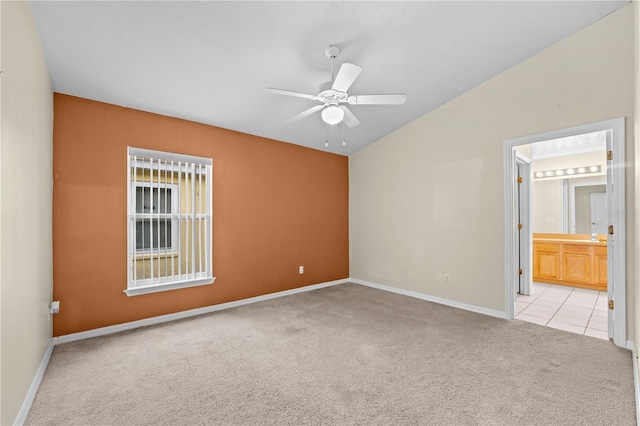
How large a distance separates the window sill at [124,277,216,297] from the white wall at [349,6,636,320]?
2.74 meters

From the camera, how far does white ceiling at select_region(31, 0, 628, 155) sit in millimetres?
2203

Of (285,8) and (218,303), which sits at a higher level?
(285,8)

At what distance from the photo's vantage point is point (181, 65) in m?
2.70

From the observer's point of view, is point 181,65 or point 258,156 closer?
point 181,65

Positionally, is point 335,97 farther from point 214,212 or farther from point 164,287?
point 164,287

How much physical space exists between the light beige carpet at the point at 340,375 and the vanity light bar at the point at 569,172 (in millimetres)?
3852

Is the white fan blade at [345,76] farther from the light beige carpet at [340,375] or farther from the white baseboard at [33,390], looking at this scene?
the white baseboard at [33,390]

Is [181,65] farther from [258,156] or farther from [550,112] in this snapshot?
[550,112]

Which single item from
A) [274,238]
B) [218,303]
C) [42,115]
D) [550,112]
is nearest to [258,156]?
[274,238]

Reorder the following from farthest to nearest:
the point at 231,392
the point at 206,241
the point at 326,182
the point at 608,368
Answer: the point at 326,182
the point at 206,241
the point at 608,368
the point at 231,392

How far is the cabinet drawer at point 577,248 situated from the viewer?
4.98m

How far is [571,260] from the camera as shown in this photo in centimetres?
516

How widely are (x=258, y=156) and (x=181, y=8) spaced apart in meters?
2.35

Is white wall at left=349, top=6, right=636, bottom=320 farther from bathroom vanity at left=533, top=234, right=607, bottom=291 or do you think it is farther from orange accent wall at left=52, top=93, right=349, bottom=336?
bathroom vanity at left=533, top=234, right=607, bottom=291
